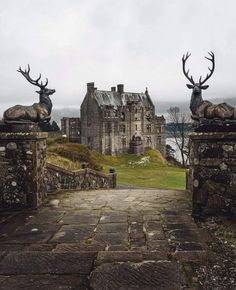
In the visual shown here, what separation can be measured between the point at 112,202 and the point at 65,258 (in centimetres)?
430

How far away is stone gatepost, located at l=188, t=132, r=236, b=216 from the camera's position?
7.39 meters

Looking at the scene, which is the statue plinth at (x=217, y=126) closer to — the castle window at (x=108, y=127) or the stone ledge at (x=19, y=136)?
the stone ledge at (x=19, y=136)

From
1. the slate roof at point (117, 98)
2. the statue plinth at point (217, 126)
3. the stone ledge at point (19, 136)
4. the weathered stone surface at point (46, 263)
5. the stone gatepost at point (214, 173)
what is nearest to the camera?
the weathered stone surface at point (46, 263)

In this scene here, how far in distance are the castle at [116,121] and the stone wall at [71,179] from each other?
53302 mm

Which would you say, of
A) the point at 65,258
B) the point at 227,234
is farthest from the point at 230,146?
the point at 65,258

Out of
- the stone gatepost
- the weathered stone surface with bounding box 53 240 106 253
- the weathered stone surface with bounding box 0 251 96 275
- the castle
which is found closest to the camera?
the weathered stone surface with bounding box 0 251 96 275

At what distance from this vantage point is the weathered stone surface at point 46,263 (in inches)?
187

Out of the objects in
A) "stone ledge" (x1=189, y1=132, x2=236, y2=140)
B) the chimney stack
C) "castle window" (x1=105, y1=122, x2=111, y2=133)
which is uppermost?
the chimney stack

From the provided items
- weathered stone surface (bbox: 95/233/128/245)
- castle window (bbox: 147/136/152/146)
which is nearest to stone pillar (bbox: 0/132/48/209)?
weathered stone surface (bbox: 95/233/128/245)

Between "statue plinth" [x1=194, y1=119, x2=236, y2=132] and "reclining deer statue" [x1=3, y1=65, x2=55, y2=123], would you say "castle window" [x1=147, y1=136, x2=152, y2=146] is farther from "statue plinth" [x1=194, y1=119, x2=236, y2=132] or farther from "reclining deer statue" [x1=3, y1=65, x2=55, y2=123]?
"statue plinth" [x1=194, y1=119, x2=236, y2=132]

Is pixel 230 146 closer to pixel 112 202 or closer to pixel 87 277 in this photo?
pixel 112 202

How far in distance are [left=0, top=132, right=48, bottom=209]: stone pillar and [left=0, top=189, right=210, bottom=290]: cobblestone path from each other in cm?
37

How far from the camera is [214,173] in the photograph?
7480 mm

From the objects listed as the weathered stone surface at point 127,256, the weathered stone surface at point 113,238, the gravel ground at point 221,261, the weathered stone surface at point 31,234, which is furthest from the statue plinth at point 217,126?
the weathered stone surface at point 31,234
